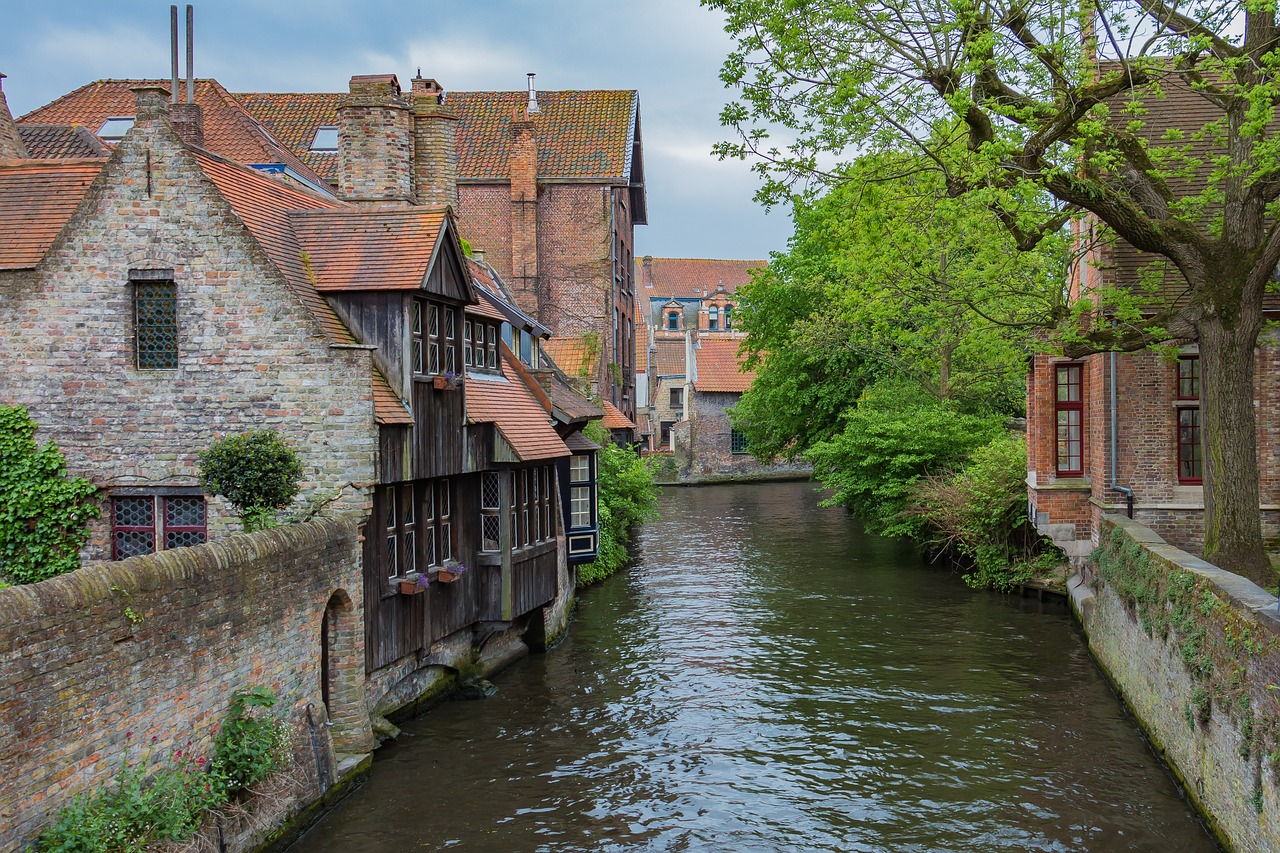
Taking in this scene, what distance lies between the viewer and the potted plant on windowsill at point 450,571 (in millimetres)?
15156

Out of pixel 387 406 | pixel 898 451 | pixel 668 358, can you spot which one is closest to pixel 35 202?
pixel 387 406

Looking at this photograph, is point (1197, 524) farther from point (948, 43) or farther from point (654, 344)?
point (654, 344)

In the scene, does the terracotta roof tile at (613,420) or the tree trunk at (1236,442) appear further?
the terracotta roof tile at (613,420)

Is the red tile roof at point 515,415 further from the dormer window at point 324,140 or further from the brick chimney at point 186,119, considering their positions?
the dormer window at point 324,140

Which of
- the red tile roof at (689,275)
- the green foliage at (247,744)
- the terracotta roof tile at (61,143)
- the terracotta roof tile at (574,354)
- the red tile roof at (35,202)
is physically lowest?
the green foliage at (247,744)

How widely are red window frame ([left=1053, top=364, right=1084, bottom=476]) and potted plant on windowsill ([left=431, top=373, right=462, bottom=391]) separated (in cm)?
1230

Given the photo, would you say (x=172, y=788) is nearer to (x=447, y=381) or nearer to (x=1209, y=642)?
(x=447, y=381)

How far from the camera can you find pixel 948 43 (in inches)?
560

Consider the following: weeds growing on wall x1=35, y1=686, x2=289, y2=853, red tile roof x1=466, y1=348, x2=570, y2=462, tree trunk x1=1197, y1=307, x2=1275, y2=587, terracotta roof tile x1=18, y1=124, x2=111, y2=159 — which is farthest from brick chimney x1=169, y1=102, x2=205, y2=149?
tree trunk x1=1197, y1=307, x2=1275, y2=587

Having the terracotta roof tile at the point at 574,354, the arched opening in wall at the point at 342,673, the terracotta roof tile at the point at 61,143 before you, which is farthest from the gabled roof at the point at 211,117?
the arched opening in wall at the point at 342,673

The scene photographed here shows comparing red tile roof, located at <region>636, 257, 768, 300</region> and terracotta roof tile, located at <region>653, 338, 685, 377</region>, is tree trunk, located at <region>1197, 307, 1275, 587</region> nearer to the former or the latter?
terracotta roof tile, located at <region>653, 338, 685, 377</region>

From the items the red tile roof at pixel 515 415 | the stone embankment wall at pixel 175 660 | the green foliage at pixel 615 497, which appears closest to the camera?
the stone embankment wall at pixel 175 660

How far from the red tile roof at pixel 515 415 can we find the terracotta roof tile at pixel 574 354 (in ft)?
43.3

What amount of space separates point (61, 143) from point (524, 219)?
1443 cm
